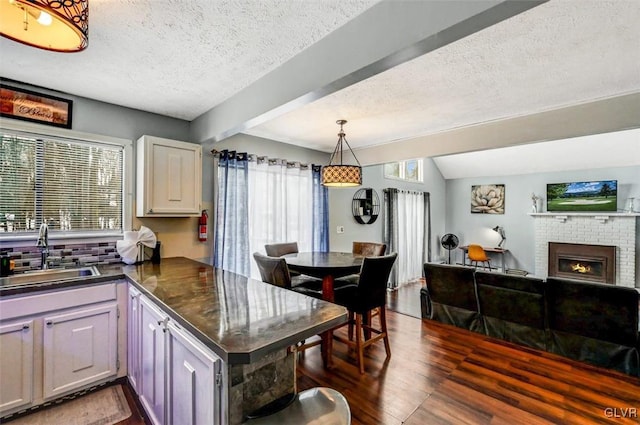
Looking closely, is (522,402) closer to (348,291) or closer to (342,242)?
(348,291)

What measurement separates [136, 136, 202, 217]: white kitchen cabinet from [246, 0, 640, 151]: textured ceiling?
1059mm

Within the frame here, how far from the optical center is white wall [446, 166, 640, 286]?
566 centimetres

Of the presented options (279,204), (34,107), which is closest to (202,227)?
(279,204)

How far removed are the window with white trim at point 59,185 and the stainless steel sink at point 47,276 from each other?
366 mm

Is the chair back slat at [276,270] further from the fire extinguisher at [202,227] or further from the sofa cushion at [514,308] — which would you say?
the sofa cushion at [514,308]

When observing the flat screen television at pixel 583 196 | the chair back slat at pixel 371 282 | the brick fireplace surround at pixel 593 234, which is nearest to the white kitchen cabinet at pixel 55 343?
the chair back slat at pixel 371 282

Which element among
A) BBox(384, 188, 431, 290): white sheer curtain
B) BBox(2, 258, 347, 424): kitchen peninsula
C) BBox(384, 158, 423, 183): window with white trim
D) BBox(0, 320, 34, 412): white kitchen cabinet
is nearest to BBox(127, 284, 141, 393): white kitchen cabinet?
BBox(2, 258, 347, 424): kitchen peninsula

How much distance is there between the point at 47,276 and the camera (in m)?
2.32

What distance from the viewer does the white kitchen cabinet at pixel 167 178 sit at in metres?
2.73

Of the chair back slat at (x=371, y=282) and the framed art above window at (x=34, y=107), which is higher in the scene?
the framed art above window at (x=34, y=107)

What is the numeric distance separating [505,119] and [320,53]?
251 centimetres

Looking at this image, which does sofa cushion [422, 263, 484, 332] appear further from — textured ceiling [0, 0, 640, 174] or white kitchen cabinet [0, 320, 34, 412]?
white kitchen cabinet [0, 320, 34, 412]

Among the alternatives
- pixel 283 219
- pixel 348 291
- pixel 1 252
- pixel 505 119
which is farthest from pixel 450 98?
pixel 1 252

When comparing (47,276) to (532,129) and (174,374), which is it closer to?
(174,374)
